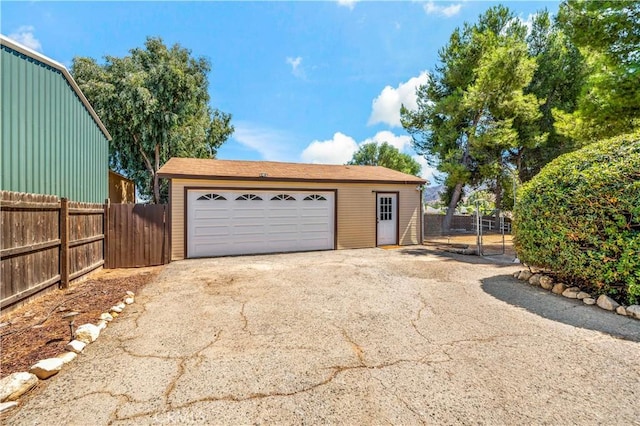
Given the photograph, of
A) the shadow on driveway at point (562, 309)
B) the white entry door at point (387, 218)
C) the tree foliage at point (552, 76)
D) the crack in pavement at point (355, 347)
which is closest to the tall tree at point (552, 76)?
the tree foliage at point (552, 76)

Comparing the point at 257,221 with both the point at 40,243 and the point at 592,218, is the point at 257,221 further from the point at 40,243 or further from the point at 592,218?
the point at 592,218

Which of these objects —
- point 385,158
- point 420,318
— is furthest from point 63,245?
point 385,158

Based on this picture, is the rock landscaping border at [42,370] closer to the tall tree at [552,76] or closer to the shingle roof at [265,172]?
→ the shingle roof at [265,172]

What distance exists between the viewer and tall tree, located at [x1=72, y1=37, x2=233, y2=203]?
1505 cm

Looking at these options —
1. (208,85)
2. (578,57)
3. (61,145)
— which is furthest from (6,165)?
(578,57)

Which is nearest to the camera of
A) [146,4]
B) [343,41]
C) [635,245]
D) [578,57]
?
[635,245]

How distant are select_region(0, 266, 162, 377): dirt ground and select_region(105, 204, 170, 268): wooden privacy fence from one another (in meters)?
1.32

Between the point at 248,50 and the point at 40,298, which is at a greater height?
the point at 248,50

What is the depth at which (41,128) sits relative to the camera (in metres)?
5.31

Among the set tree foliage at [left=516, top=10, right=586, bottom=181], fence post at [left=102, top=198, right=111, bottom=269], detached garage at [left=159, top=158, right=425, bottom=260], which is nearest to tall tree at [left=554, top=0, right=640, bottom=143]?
detached garage at [left=159, top=158, right=425, bottom=260]

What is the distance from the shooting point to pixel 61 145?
6055mm

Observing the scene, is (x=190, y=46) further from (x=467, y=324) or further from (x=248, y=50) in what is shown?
(x=467, y=324)

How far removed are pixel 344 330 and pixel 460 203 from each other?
60.1 feet

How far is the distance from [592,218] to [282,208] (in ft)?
24.8
